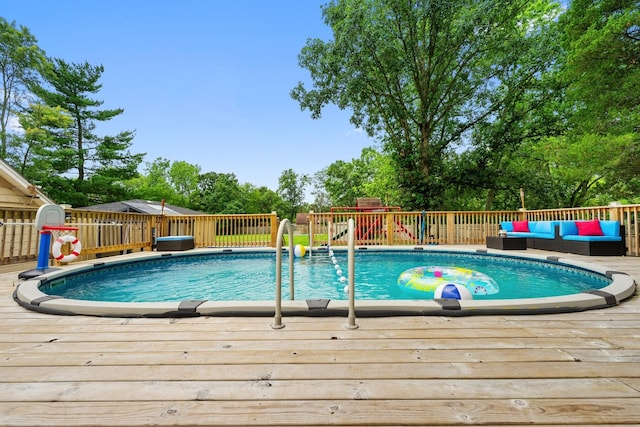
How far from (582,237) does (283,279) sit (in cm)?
599

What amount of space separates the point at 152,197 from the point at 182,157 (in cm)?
1014

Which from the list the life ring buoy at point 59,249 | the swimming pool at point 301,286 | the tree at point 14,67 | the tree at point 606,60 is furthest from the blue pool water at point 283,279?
the tree at point 14,67

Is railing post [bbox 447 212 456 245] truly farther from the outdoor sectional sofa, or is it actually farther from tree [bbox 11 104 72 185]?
tree [bbox 11 104 72 185]

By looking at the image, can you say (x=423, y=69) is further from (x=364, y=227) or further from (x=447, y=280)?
(x=447, y=280)

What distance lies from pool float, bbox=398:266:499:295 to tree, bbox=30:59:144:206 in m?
18.5

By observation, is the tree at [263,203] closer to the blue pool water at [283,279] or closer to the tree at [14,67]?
the tree at [14,67]

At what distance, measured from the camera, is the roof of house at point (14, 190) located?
771 centimetres

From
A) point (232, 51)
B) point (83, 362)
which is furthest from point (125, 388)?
point (232, 51)

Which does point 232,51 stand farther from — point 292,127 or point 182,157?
point 182,157

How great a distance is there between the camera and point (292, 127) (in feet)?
76.8

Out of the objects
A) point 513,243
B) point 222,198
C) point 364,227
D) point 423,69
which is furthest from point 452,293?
point 222,198

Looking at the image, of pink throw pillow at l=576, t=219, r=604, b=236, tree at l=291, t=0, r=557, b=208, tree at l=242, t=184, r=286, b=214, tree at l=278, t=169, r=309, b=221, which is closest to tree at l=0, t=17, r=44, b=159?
tree at l=291, t=0, r=557, b=208

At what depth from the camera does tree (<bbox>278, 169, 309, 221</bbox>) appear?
36.9 m

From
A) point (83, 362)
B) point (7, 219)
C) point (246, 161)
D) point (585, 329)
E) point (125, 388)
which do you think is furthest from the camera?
point (246, 161)
